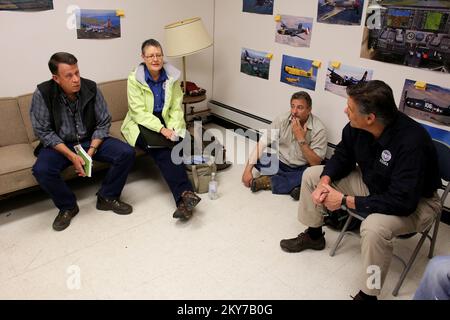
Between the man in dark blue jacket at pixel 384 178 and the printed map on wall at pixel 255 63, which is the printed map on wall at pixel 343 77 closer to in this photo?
the printed map on wall at pixel 255 63

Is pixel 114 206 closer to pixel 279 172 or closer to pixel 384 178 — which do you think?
pixel 279 172

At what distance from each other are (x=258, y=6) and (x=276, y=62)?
1.82 feet

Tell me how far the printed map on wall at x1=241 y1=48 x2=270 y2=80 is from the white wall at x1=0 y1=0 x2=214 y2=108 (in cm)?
57

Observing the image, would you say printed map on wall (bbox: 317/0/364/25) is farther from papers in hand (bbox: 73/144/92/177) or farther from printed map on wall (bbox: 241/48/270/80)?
papers in hand (bbox: 73/144/92/177)

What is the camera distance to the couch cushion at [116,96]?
3.02 metres

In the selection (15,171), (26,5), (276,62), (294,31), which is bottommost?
(15,171)

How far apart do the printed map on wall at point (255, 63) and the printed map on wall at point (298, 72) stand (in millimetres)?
215

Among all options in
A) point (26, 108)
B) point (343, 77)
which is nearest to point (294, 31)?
point (343, 77)

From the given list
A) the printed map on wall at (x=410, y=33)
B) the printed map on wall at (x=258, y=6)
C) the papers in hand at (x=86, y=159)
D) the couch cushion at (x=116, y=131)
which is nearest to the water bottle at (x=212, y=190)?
the couch cushion at (x=116, y=131)

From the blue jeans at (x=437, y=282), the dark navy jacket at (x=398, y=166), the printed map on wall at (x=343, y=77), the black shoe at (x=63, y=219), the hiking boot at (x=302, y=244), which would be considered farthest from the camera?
the printed map on wall at (x=343, y=77)

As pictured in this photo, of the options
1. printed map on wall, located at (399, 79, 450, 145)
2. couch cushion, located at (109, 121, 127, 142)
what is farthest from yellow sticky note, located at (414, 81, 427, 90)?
couch cushion, located at (109, 121, 127, 142)

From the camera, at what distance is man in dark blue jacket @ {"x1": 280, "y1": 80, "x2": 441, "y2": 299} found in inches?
67.3

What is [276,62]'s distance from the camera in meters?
3.38
